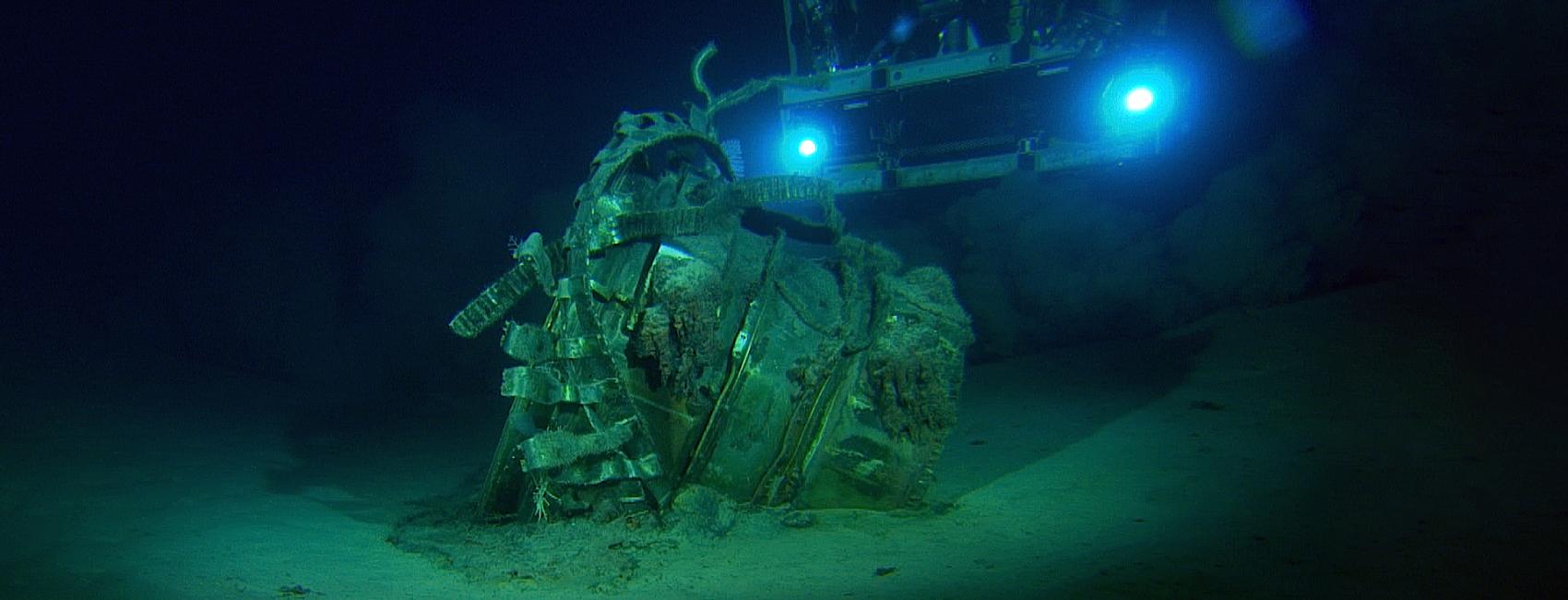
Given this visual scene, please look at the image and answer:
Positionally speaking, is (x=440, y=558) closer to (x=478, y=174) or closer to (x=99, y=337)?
(x=99, y=337)

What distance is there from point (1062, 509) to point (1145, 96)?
5557 mm

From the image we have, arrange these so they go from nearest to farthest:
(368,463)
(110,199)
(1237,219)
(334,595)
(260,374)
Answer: (334,595) < (368,463) < (1237,219) < (260,374) < (110,199)

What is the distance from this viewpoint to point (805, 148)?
835cm

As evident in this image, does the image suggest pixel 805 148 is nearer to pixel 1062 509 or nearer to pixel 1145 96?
pixel 1145 96

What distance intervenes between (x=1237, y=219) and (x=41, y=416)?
11.7m

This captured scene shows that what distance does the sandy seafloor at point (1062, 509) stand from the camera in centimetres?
232

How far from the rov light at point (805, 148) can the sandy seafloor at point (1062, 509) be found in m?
3.80

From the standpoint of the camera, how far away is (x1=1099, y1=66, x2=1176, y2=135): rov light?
23.4 ft

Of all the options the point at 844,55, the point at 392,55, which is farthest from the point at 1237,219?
the point at 392,55

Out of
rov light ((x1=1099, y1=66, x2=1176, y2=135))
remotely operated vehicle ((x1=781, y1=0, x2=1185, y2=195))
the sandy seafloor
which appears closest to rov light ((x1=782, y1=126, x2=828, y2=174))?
remotely operated vehicle ((x1=781, y1=0, x2=1185, y2=195))

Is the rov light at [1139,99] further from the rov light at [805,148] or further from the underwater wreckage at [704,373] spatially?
the underwater wreckage at [704,373]

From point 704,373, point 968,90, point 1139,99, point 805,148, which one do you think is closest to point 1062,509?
point 704,373

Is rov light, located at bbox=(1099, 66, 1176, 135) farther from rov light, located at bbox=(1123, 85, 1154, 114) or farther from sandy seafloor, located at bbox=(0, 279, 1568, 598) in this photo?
sandy seafloor, located at bbox=(0, 279, 1568, 598)

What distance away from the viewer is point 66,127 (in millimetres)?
21328
